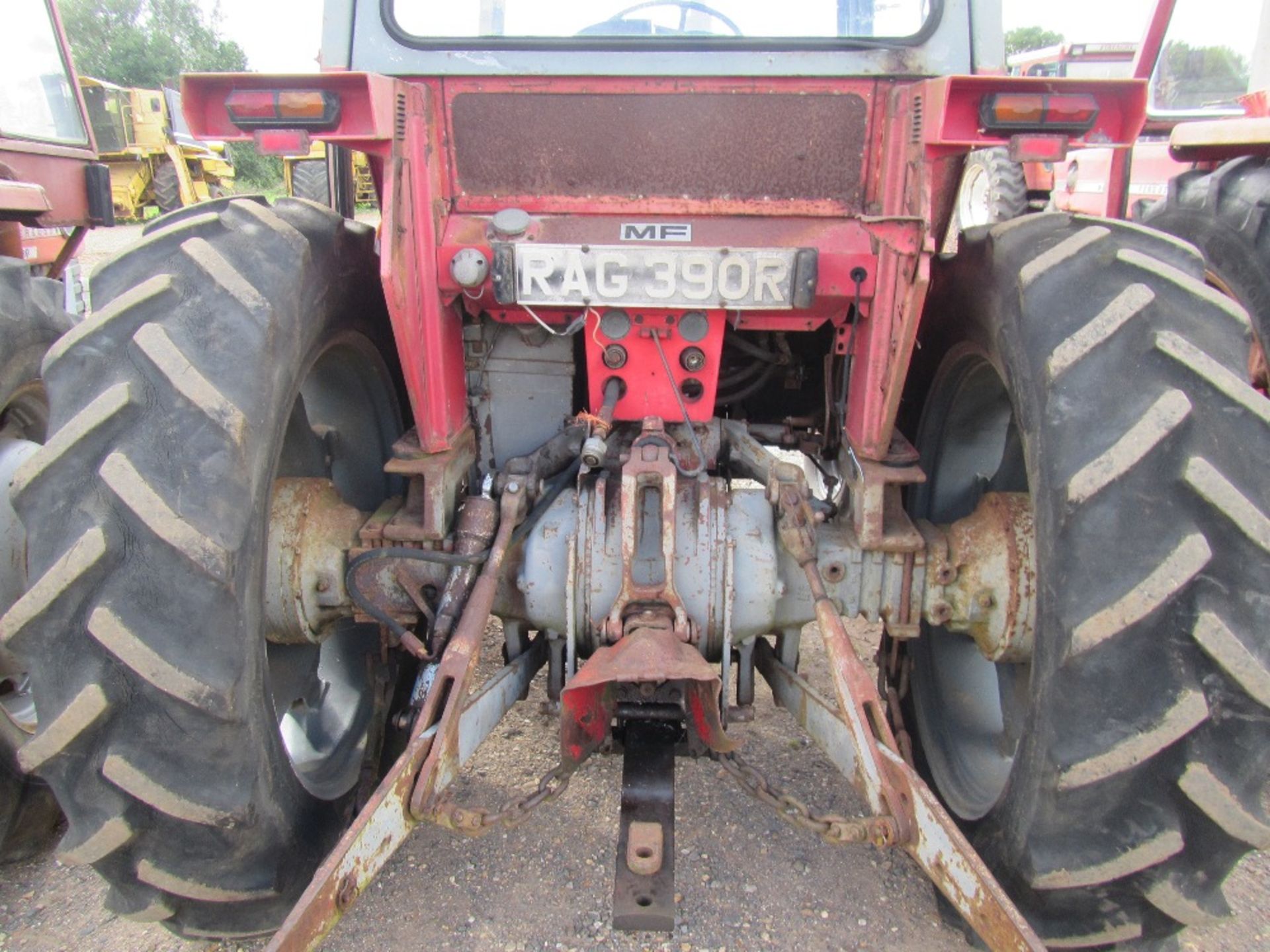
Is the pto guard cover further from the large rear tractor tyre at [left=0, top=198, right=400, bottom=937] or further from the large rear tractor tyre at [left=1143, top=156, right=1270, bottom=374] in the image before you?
the large rear tractor tyre at [left=1143, top=156, right=1270, bottom=374]

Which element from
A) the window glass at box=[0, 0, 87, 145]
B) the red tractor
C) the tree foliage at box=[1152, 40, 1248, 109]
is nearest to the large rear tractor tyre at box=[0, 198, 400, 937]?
the red tractor

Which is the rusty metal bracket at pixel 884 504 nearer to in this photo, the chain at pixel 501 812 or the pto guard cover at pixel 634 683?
the pto guard cover at pixel 634 683

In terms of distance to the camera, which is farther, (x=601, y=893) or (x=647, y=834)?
(x=601, y=893)

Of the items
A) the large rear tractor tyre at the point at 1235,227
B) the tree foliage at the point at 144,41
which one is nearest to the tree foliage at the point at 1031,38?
the tree foliage at the point at 144,41

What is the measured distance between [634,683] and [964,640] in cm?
112

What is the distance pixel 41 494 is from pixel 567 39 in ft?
4.94

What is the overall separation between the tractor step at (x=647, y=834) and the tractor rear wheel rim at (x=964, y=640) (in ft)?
2.43

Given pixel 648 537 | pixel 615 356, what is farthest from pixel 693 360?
pixel 648 537

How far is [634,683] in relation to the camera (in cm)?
217

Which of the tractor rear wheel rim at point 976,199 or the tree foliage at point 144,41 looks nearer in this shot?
the tractor rear wheel rim at point 976,199

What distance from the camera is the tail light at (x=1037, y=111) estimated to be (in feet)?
6.29

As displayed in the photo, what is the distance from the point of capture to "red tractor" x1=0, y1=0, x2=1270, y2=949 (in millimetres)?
1626

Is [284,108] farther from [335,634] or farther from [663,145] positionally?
[335,634]

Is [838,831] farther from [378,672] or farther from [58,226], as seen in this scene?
[58,226]
